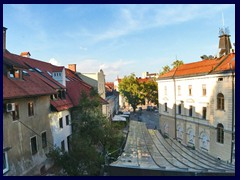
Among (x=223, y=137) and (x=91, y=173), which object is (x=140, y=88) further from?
(x=91, y=173)

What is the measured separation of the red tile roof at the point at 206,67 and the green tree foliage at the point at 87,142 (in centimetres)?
862

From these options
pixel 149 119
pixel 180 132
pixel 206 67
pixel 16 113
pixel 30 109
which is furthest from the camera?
pixel 149 119

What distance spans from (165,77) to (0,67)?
16.8m

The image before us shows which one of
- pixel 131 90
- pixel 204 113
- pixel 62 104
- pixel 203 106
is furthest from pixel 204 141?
pixel 131 90

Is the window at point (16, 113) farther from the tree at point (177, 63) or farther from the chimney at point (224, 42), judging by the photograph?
the tree at point (177, 63)

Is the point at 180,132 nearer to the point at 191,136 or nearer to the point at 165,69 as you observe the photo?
the point at 191,136

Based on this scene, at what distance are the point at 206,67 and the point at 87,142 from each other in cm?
1165

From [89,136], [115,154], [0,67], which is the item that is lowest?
[115,154]

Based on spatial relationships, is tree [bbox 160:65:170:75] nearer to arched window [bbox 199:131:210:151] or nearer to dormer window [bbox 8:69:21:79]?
arched window [bbox 199:131:210:151]

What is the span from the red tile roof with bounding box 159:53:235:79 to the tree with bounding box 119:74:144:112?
15448mm

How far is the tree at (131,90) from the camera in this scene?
35406 millimetres

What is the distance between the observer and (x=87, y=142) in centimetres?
756
